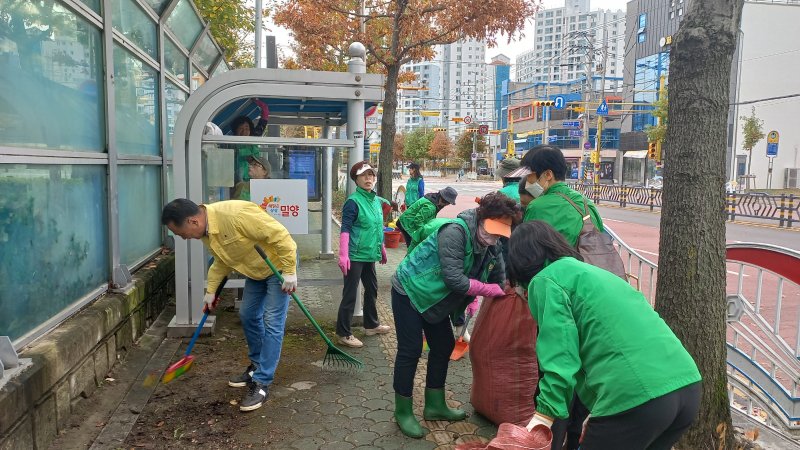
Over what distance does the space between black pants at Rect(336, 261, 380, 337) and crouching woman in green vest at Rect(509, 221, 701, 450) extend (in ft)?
10.6

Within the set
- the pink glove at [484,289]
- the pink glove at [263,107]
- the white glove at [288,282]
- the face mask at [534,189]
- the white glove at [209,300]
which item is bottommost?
the white glove at [209,300]

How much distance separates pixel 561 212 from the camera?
3.44 m

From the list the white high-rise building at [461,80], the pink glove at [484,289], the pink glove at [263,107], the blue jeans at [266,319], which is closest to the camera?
the pink glove at [484,289]

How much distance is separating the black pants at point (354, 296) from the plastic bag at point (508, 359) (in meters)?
1.82

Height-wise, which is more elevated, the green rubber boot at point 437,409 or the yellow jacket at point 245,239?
the yellow jacket at point 245,239

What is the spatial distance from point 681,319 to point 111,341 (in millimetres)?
3772

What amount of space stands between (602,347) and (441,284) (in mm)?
1348

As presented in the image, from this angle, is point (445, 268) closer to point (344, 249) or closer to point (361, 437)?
point (361, 437)

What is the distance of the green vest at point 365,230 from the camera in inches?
203

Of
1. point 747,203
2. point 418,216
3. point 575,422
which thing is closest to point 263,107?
point 418,216

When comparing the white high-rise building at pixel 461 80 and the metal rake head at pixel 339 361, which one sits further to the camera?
the white high-rise building at pixel 461 80

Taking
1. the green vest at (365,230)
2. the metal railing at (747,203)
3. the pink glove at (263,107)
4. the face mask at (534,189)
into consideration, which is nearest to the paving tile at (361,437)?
the face mask at (534,189)

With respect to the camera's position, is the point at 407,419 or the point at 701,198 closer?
the point at 701,198

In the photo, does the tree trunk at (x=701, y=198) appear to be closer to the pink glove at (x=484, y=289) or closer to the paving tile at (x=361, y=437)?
the pink glove at (x=484, y=289)
